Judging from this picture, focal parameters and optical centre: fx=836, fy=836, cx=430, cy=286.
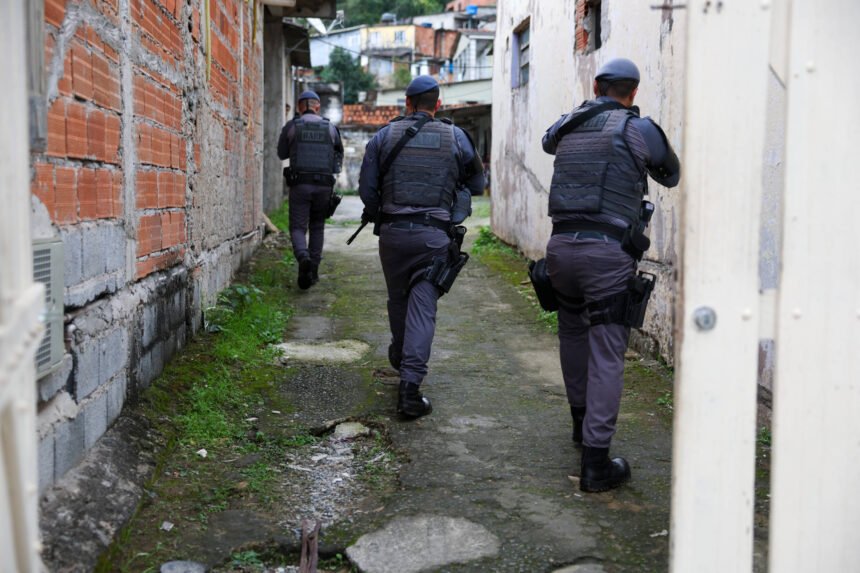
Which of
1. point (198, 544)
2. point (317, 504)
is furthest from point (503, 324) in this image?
point (198, 544)

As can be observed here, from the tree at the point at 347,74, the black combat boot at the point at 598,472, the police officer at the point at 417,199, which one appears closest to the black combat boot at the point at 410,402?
the police officer at the point at 417,199

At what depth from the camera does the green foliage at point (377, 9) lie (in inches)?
2292

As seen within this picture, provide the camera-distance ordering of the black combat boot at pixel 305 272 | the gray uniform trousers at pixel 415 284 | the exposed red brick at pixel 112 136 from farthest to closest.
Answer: the black combat boot at pixel 305 272 < the gray uniform trousers at pixel 415 284 < the exposed red brick at pixel 112 136

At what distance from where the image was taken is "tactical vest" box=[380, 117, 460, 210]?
438 cm

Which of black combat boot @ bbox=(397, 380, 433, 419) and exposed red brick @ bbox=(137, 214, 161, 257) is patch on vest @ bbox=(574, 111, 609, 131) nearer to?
black combat boot @ bbox=(397, 380, 433, 419)

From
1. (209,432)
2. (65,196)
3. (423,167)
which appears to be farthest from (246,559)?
(423,167)

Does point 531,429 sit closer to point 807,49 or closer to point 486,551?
point 486,551

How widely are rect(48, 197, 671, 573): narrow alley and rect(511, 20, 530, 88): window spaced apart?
18.6 ft

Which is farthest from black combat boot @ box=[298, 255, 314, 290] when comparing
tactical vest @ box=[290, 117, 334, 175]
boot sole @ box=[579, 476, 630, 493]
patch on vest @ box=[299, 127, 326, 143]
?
boot sole @ box=[579, 476, 630, 493]

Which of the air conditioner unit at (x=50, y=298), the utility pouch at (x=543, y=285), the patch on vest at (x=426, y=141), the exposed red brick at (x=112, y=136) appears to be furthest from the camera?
the patch on vest at (x=426, y=141)

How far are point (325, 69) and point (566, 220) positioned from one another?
48.9 metres

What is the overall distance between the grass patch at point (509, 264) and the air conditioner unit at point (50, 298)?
169 inches

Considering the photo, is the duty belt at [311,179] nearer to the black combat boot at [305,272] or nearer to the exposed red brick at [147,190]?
the black combat boot at [305,272]

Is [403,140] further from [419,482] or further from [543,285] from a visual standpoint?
[419,482]
